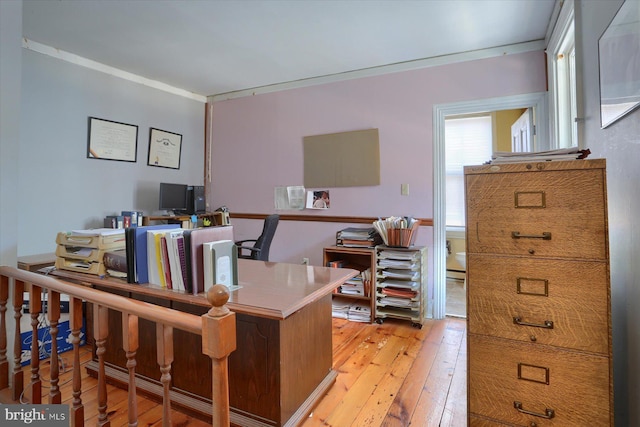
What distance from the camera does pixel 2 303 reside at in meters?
1.58

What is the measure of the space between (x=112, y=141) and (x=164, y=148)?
2.01 ft

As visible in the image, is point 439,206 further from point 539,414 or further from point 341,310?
point 539,414

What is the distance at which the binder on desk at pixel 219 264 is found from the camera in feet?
4.69

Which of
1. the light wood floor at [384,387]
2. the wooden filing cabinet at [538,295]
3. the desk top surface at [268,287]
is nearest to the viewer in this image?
the wooden filing cabinet at [538,295]

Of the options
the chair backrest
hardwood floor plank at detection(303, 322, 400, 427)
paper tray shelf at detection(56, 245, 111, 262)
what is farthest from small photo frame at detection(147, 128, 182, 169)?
hardwood floor plank at detection(303, 322, 400, 427)

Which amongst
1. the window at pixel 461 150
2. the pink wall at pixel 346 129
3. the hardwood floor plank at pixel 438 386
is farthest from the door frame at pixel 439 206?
the window at pixel 461 150

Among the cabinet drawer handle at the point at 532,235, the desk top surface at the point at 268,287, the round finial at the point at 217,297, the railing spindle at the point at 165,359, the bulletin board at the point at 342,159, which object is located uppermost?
the bulletin board at the point at 342,159

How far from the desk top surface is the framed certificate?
6.56 ft

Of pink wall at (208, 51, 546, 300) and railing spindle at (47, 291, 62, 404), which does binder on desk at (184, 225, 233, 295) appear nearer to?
railing spindle at (47, 291, 62, 404)

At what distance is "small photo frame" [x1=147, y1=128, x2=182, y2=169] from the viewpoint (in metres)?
3.89

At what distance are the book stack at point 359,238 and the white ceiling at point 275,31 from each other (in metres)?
1.74

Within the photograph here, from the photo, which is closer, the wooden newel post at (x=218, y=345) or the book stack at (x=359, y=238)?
the wooden newel post at (x=218, y=345)

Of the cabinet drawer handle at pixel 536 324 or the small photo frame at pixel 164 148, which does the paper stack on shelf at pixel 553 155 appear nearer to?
the cabinet drawer handle at pixel 536 324

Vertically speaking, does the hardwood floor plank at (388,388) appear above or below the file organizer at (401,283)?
below
